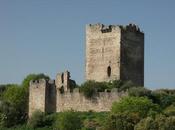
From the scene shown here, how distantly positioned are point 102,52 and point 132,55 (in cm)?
242

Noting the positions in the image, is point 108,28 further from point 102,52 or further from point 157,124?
point 157,124

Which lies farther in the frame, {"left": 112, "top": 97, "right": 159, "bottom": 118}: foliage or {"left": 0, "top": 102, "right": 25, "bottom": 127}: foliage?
{"left": 0, "top": 102, "right": 25, "bottom": 127}: foliage

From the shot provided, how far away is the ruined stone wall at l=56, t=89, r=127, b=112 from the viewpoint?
67.6m

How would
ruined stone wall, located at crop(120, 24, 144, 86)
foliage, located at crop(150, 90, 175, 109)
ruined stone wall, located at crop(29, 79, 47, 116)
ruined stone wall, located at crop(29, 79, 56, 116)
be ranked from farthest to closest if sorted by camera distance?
ruined stone wall, located at crop(120, 24, 144, 86) < ruined stone wall, located at crop(29, 79, 47, 116) < ruined stone wall, located at crop(29, 79, 56, 116) < foliage, located at crop(150, 90, 175, 109)

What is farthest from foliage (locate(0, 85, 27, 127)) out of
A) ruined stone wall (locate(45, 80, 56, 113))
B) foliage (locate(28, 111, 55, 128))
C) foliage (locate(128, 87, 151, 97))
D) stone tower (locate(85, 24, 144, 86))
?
foliage (locate(128, 87, 151, 97))

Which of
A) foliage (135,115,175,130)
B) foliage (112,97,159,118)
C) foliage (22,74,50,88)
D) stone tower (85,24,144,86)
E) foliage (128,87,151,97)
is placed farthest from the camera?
foliage (22,74,50,88)

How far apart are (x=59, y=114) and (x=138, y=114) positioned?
878 cm

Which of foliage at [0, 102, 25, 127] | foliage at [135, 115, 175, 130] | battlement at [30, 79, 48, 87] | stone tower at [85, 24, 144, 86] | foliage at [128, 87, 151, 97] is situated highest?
stone tower at [85, 24, 144, 86]

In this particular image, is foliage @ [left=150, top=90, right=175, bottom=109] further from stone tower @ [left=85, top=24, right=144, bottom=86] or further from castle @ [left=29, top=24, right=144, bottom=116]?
stone tower @ [left=85, top=24, right=144, bottom=86]

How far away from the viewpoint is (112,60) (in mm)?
71938

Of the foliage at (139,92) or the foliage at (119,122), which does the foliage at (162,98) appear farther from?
the foliage at (119,122)

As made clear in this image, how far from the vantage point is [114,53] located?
71938 millimetres

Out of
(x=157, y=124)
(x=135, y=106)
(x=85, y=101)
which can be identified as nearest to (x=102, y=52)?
(x=85, y=101)

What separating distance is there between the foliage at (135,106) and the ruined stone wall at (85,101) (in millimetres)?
4401
